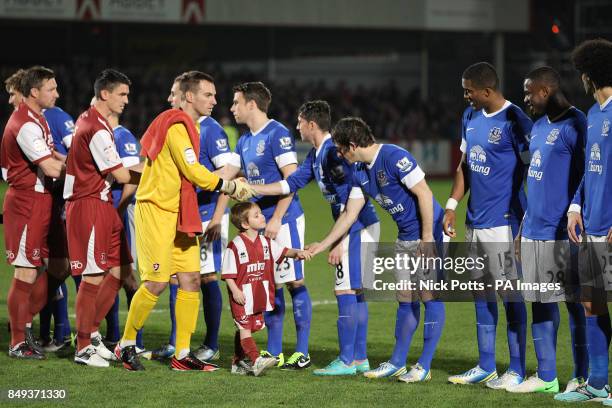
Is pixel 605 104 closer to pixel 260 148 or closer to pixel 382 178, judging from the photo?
pixel 382 178

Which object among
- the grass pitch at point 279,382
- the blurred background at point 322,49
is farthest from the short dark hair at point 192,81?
the blurred background at point 322,49

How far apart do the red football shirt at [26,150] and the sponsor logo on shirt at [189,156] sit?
4.10ft

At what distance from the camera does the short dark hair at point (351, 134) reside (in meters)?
6.97

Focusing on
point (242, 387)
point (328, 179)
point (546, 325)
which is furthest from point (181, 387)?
point (546, 325)

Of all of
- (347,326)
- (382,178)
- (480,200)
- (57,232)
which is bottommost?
(347,326)

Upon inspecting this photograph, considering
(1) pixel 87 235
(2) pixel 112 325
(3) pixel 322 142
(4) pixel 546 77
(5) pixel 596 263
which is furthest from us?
(2) pixel 112 325

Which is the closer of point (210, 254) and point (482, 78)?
point (482, 78)

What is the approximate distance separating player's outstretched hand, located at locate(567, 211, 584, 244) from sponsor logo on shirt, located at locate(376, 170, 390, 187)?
1350mm

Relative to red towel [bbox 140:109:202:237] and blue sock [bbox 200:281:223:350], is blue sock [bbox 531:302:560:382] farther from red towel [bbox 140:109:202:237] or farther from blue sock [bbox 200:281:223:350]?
blue sock [bbox 200:281:223:350]

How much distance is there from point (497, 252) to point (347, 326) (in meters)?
1.27

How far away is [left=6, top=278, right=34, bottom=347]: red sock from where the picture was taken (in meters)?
7.84

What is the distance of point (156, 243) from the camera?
7246 mm

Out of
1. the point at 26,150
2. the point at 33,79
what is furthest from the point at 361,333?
the point at 33,79

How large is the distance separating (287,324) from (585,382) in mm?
3729
